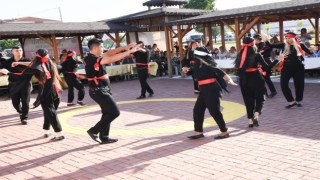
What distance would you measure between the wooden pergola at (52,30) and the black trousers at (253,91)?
477 inches

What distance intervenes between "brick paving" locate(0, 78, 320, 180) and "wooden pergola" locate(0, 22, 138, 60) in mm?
8437

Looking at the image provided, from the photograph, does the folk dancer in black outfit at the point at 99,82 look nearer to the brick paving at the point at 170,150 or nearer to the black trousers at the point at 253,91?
the brick paving at the point at 170,150

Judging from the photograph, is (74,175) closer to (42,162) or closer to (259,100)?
(42,162)

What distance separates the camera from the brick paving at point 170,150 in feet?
15.6

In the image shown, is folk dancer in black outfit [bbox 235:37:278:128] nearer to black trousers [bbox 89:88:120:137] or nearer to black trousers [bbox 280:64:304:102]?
black trousers [bbox 280:64:304:102]

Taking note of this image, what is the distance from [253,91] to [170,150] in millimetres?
2243

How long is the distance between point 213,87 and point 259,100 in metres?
1.38

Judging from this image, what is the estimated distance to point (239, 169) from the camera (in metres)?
4.67

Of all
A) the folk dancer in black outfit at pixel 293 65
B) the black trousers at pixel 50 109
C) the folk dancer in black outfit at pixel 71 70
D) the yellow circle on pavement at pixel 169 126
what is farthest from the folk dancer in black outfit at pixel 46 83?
the folk dancer in black outfit at pixel 293 65

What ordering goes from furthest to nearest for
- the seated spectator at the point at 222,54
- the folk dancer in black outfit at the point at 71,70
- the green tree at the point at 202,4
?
1. the green tree at the point at 202,4
2. the seated spectator at the point at 222,54
3. the folk dancer in black outfit at the point at 71,70

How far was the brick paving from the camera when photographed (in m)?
4.75

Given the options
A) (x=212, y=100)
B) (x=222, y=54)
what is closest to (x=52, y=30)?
(x=222, y=54)

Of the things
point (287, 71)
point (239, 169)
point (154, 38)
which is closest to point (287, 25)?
point (154, 38)

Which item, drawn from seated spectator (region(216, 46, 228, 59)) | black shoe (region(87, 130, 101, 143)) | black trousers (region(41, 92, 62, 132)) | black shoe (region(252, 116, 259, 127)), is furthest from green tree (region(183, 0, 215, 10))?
black shoe (region(87, 130, 101, 143))
